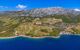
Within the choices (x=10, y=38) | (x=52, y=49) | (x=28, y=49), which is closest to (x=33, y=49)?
(x=28, y=49)

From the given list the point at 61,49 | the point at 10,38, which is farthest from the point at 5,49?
the point at 10,38

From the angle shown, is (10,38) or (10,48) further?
(10,38)

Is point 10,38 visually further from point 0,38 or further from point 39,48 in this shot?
point 39,48

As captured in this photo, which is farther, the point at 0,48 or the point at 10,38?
the point at 10,38

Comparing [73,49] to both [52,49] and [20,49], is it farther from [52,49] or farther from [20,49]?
[20,49]

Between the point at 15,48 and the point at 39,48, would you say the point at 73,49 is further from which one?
the point at 15,48

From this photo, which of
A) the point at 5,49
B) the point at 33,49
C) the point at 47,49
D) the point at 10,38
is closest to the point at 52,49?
the point at 47,49

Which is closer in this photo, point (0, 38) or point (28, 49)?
point (28, 49)
